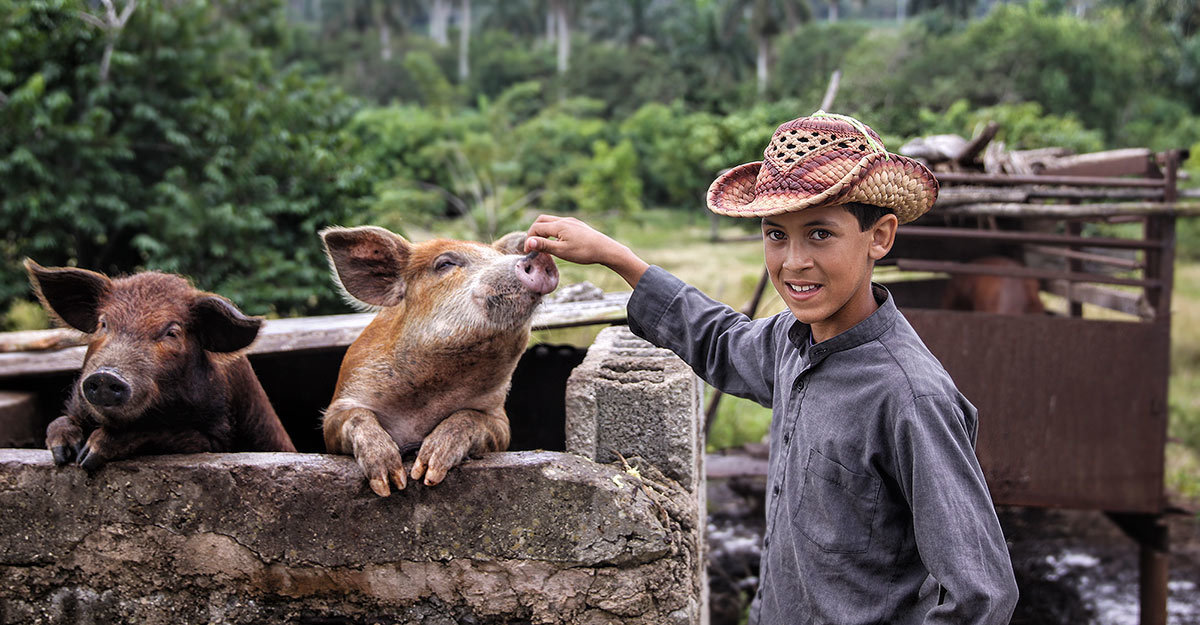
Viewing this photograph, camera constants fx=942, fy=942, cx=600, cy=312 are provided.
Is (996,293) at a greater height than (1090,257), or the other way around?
(1090,257)

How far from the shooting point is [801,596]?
213cm

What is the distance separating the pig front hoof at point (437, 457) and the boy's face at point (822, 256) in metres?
1.08

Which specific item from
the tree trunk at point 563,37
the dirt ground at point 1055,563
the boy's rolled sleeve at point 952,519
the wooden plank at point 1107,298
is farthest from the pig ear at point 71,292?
the tree trunk at point 563,37

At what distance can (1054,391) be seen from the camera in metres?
5.35

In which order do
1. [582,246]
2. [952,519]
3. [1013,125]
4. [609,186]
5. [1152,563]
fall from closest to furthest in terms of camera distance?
1. [952,519]
2. [582,246]
3. [1152,563]
4. [1013,125]
5. [609,186]

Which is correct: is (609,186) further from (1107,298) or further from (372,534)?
(372,534)

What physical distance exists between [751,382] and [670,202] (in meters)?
28.0

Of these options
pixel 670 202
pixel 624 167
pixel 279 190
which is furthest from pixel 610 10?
pixel 279 190

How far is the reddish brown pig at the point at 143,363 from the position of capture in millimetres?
2676

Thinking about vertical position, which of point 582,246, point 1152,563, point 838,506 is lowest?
point 1152,563

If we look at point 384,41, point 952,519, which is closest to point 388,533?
point 952,519

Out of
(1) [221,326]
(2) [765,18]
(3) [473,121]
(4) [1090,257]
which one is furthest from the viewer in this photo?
(2) [765,18]

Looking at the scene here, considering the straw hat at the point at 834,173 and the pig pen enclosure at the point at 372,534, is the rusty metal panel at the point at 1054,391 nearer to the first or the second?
the pig pen enclosure at the point at 372,534

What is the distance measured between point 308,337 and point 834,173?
293 centimetres
